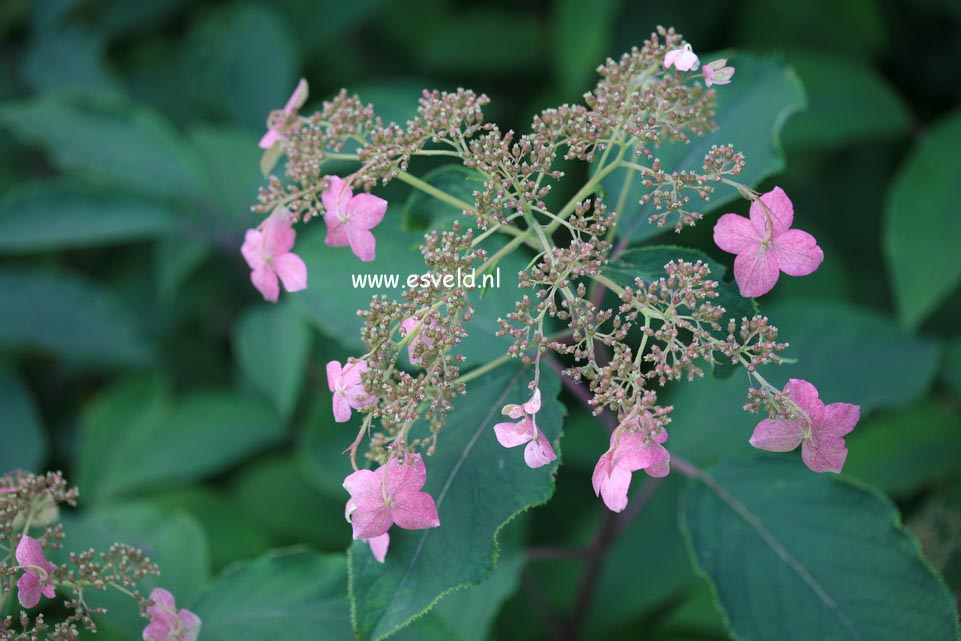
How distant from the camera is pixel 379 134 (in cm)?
114

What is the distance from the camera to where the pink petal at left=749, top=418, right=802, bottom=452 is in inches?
40.1

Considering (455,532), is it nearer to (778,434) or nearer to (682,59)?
(778,434)

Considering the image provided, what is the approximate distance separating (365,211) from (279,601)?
702 millimetres

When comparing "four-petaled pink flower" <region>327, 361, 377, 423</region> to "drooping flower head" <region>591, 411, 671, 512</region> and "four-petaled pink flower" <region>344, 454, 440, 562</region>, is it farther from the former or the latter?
"drooping flower head" <region>591, 411, 671, 512</region>

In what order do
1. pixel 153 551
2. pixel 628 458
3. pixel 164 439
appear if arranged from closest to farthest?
pixel 628 458, pixel 153 551, pixel 164 439

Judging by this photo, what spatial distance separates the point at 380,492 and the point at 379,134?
462mm

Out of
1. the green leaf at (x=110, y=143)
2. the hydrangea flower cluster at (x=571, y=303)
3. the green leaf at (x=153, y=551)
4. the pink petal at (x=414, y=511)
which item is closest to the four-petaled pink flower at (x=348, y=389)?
the hydrangea flower cluster at (x=571, y=303)

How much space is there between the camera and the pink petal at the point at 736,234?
1.07 meters

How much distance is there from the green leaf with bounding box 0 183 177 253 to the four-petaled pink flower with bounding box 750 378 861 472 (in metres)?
1.78

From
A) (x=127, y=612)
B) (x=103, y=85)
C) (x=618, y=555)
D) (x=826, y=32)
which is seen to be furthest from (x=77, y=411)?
(x=826, y=32)

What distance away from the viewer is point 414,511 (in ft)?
3.42

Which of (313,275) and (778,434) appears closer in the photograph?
(778,434)

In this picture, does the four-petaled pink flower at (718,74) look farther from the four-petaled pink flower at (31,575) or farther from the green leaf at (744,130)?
the four-petaled pink flower at (31,575)

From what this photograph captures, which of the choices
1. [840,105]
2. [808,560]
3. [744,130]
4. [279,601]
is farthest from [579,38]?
[279,601]
